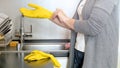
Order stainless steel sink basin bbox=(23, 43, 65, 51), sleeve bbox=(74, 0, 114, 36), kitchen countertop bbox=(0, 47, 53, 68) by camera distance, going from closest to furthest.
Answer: sleeve bbox=(74, 0, 114, 36)
kitchen countertop bbox=(0, 47, 53, 68)
stainless steel sink basin bbox=(23, 43, 65, 51)

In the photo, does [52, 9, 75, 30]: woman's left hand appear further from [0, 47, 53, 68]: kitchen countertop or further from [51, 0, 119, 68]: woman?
[0, 47, 53, 68]: kitchen countertop

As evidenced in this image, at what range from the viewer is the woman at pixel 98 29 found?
0.98 m

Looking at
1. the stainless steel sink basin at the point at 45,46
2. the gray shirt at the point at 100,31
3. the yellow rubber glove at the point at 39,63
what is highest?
the gray shirt at the point at 100,31

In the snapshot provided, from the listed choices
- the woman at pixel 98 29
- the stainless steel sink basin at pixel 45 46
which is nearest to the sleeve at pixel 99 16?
the woman at pixel 98 29

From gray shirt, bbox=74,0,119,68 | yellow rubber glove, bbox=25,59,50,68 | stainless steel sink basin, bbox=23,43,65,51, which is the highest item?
gray shirt, bbox=74,0,119,68

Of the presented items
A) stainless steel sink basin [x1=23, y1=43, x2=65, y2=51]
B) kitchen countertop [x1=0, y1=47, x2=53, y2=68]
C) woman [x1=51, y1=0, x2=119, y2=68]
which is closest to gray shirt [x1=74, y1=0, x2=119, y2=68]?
woman [x1=51, y1=0, x2=119, y2=68]

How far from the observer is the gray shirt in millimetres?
982

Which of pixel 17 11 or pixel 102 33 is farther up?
pixel 17 11

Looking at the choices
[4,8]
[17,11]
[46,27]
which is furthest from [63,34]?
[4,8]

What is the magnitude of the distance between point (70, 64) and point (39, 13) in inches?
15.6

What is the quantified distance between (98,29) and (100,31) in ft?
0.10

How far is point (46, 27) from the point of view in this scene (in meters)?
1.92

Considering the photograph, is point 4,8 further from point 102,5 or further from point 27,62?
point 102,5

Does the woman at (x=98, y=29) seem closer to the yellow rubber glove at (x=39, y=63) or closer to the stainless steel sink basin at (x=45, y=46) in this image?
the yellow rubber glove at (x=39, y=63)
